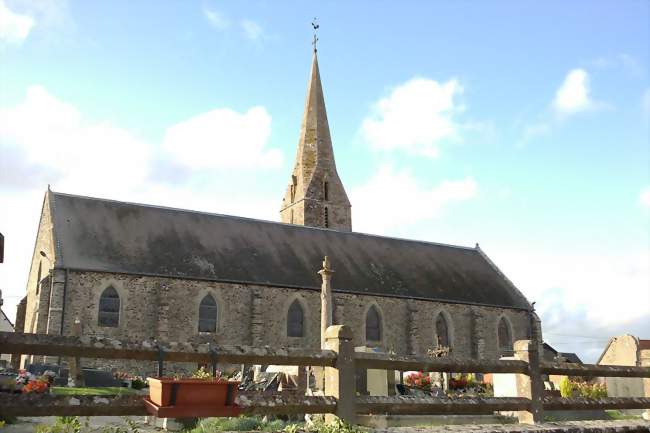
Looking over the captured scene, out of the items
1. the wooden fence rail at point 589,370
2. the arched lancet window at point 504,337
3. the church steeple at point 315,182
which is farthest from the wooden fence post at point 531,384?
the church steeple at point 315,182

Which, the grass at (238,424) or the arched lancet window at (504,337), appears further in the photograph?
the arched lancet window at (504,337)

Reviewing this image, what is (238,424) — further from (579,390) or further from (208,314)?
(208,314)

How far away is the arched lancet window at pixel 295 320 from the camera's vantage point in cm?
2745

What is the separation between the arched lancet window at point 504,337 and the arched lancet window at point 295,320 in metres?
11.4

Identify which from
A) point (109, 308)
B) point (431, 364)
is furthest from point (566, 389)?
point (109, 308)

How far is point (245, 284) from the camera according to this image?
87.7ft

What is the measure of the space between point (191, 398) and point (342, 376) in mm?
1477

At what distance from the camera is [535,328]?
3388cm

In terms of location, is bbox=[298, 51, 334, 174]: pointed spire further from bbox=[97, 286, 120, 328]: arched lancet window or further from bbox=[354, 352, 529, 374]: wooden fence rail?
bbox=[354, 352, 529, 374]: wooden fence rail

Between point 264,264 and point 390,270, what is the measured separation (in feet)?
23.4

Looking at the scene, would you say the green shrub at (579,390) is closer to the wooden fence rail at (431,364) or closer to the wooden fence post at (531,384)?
the wooden fence post at (531,384)

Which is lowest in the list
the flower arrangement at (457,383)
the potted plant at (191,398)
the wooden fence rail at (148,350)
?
the flower arrangement at (457,383)

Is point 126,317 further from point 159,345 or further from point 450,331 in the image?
point 159,345

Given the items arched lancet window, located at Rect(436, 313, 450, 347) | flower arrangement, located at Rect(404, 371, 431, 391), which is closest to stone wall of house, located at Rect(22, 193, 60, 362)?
flower arrangement, located at Rect(404, 371, 431, 391)
